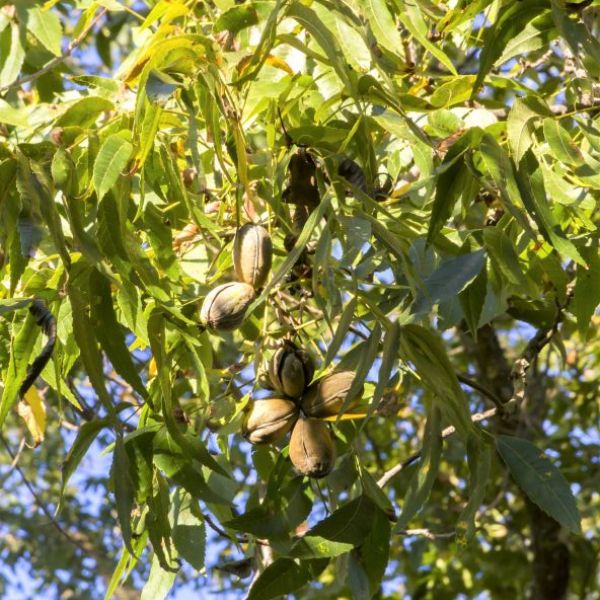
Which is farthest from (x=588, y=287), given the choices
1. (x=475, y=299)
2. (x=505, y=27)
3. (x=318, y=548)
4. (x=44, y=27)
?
(x=44, y=27)

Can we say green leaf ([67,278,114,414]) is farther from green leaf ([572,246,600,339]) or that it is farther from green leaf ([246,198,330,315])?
green leaf ([572,246,600,339])

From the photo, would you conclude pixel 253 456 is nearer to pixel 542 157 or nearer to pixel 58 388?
pixel 58 388

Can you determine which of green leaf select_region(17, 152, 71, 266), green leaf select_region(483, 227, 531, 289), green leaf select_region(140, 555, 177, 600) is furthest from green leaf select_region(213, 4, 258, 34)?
green leaf select_region(140, 555, 177, 600)

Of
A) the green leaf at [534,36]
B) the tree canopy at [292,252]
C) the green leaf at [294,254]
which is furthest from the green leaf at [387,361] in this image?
the green leaf at [534,36]

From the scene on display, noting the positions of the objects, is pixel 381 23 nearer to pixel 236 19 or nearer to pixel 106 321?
pixel 236 19

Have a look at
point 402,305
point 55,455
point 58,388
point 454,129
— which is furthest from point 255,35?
point 55,455

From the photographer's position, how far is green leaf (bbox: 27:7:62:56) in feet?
6.60

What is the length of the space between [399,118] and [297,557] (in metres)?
0.61

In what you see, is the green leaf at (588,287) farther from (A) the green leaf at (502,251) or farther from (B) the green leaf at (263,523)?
(B) the green leaf at (263,523)

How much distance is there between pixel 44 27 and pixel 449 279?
1.09 m

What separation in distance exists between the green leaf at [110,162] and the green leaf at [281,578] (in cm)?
57

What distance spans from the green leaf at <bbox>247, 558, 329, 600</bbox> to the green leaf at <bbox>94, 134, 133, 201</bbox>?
0.57 m

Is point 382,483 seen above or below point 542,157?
below

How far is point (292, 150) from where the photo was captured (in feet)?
4.69
